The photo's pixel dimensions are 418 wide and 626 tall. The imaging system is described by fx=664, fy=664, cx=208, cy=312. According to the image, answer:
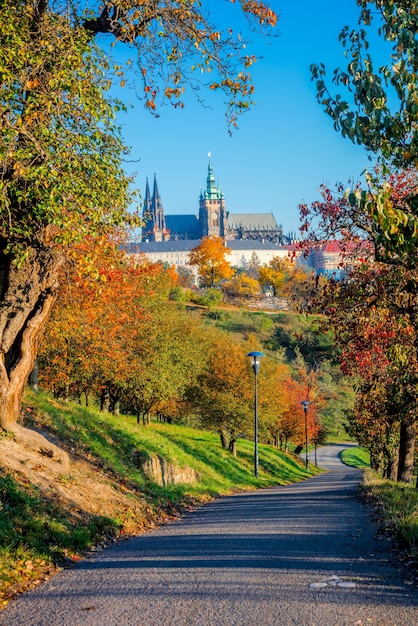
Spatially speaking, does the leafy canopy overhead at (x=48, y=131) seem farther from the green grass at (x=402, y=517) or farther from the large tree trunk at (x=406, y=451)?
the large tree trunk at (x=406, y=451)

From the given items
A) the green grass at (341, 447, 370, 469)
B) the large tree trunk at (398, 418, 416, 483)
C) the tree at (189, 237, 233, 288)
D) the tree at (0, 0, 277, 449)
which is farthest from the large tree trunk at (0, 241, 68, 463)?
the tree at (189, 237, 233, 288)

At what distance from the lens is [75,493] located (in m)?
10.5

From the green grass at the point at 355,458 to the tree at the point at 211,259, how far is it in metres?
52.7

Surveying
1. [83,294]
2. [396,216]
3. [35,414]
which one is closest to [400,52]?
[396,216]

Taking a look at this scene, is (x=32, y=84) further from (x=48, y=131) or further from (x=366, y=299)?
(x=366, y=299)

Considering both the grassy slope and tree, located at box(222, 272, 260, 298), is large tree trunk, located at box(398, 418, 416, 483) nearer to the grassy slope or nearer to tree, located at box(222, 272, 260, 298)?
the grassy slope

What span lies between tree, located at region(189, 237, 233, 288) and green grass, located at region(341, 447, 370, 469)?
5271 cm

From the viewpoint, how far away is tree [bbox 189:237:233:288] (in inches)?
4702

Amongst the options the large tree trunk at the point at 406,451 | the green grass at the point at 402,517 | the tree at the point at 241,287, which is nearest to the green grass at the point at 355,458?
the large tree trunk at the point at 406,451

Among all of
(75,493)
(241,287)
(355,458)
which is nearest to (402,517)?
(75,493)

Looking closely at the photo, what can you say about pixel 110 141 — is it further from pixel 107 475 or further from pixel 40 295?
pixel 107 475

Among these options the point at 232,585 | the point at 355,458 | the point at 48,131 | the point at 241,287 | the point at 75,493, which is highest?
the point at 48,131

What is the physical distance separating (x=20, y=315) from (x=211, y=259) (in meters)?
110

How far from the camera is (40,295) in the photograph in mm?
11344
